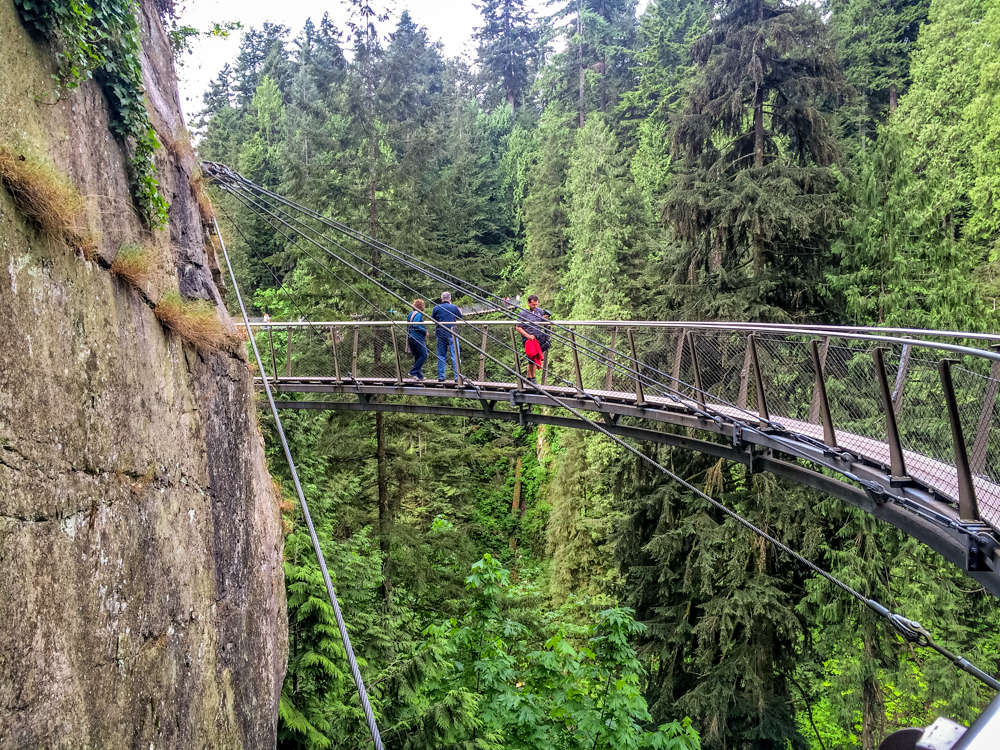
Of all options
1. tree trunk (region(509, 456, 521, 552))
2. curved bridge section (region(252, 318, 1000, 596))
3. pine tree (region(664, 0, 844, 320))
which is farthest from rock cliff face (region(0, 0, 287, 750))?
tree trunk (region(509, 456, 521, 552))

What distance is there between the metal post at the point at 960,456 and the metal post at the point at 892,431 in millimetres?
641

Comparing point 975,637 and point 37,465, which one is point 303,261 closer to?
point 37,465

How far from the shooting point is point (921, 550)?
11.1m

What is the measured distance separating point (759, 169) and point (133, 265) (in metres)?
9.60

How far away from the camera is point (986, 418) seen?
3.80 m

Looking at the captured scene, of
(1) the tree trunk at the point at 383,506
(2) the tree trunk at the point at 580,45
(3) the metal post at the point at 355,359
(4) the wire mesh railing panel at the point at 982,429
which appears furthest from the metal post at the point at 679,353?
(2) the tree trunk at the point at 580,45

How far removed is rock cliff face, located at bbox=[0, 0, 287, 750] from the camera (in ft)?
10.2

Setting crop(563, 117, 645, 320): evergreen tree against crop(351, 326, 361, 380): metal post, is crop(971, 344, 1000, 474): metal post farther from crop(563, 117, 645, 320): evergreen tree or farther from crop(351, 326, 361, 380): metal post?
crop(563, 117, 645, 320): evergreen tree

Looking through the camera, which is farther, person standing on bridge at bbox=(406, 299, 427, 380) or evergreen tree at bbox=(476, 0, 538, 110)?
evergreen tree at bbox=(476, 0, 538, 110)

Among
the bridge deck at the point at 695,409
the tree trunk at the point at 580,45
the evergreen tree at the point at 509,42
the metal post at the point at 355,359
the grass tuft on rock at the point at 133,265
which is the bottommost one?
the bridge deck at the point at 695,409

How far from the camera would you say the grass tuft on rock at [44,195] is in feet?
10.6

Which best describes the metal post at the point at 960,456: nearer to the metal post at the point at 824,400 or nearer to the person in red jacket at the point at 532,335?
the metal post at the point at 824,400

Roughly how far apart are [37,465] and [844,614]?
11.2m

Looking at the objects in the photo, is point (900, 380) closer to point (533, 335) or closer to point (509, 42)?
point (533, 335)
